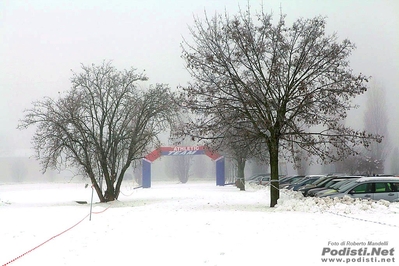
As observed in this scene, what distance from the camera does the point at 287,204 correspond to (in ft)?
57.5

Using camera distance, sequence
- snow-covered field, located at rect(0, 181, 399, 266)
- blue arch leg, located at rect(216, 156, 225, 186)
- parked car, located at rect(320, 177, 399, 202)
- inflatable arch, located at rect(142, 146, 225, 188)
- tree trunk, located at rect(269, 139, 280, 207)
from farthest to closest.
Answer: blue arch leg, located at rect(216, 156, 225, 186), inflatable arch, located at rect(142, 146, 225, 188), tree trunk, located at rect(269, 139, 280, 207), parked car, located at rect(320, 177, 399, 202), snow-covered field, located at rect(0, 181, 399, 266)

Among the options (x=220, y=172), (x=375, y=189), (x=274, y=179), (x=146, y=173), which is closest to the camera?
(x=375, y=189)

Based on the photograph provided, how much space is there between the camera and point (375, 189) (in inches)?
689

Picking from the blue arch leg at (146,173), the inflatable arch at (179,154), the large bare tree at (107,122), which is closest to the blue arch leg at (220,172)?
the inflatable arch at (179,154)

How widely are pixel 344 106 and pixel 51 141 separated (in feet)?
57.3

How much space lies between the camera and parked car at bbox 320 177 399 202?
17.2 meters

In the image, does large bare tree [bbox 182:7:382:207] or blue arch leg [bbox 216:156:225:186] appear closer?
large bare tree [bbox 182:7:382:207]

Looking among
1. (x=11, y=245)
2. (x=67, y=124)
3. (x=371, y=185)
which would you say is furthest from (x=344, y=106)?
(x=67, y=124)

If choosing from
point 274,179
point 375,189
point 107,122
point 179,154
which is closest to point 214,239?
point 274,179

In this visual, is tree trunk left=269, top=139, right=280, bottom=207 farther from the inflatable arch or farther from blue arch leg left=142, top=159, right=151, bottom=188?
blue arch leg left=142, top=159, right=151, bottom=188

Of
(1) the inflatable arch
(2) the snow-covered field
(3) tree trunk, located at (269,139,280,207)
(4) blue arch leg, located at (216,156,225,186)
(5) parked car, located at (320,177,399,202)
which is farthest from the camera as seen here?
(4) blue arch leg, located at (216,156,225,186)

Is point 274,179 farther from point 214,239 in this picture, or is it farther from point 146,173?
point 146,173

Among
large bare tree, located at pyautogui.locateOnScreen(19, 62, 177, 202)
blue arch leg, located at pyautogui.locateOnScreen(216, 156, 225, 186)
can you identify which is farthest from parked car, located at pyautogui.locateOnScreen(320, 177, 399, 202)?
blue arch leg, located at pyautogui.locateOnScreen(216, 156, 225, 186)

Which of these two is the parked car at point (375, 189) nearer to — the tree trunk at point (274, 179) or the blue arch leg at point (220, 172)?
the tree trunk at point (274, 179)
